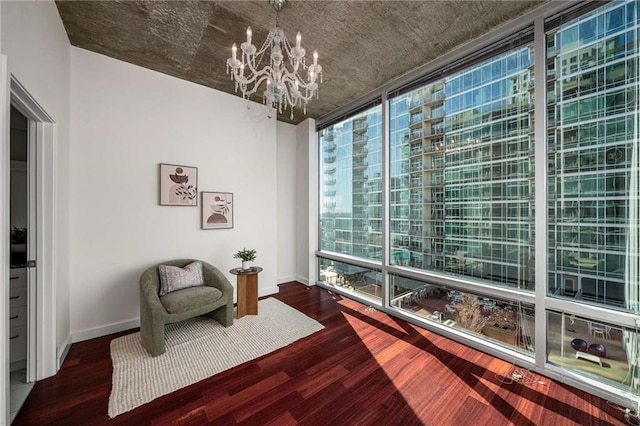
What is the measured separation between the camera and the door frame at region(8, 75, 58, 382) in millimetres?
2012

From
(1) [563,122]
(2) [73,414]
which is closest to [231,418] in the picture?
(2) [73,414]

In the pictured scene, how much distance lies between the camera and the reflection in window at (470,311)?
231 centimetres

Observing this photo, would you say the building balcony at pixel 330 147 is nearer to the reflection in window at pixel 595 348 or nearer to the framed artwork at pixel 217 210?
the framed artwork at pixel 217 210

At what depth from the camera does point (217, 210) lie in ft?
11.8

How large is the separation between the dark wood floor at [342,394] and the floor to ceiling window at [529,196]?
1.34ft

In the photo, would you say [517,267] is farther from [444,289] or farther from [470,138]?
[470,138]

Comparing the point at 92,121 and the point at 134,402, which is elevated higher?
the point at 92,121

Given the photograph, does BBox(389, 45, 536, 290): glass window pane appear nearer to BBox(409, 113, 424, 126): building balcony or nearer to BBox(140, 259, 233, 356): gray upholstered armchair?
BBox(409, 113, 424, 126): building balcony

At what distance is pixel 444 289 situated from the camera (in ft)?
9.37

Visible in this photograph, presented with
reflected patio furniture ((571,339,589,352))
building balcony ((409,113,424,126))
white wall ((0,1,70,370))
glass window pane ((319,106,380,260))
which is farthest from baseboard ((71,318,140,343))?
reflected patio furniture ((571,339,589,352))

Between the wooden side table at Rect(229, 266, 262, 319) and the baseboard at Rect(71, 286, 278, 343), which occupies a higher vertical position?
the wooden side table at Rect(229, 266, 262, 319)

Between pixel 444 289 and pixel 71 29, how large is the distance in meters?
4.79

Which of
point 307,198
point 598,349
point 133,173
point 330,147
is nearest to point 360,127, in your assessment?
point 330,147

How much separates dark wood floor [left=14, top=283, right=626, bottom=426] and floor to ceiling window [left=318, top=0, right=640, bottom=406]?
409 millimetres
